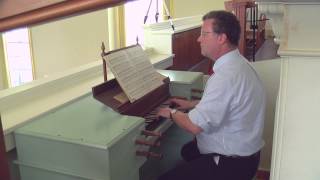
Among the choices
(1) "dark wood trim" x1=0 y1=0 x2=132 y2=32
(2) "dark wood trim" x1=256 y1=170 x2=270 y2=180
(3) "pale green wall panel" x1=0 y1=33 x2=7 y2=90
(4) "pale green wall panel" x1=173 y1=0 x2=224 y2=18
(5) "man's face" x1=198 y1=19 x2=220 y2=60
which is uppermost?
(4) "pale green wall panel" x1=173 y1=0 x2=224 y2=18

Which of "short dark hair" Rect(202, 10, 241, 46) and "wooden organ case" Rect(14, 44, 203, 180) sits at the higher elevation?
"short dark hair" Rect(202, 10, 241, 46)

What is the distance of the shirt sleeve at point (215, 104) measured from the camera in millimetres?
1655

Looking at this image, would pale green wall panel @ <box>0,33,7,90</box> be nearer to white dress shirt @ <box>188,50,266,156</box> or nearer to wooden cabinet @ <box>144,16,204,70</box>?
wooden cabinet @ <box>144,16,204,70</box>

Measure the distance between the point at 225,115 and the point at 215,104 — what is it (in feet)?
0.27

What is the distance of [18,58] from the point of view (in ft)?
22.4

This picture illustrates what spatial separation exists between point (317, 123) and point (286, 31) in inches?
13.8

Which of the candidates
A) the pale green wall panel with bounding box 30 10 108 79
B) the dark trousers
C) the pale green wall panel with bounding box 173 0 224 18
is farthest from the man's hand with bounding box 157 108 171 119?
the pale green wall panel with bounding box 173 0 224 18

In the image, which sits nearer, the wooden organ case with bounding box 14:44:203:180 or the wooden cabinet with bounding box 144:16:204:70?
the wooden organ case with bounding box 14:44:203:180

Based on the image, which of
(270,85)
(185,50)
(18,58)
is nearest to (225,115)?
(270,85)

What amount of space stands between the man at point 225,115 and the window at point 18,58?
17.9ft

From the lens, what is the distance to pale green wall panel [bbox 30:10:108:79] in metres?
6.36

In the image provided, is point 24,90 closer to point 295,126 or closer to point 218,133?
point 218,133

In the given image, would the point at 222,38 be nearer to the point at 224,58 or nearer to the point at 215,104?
the point at 224,58

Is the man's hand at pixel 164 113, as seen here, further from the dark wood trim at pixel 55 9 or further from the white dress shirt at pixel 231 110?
the dark wood trim at pixel 55 9
